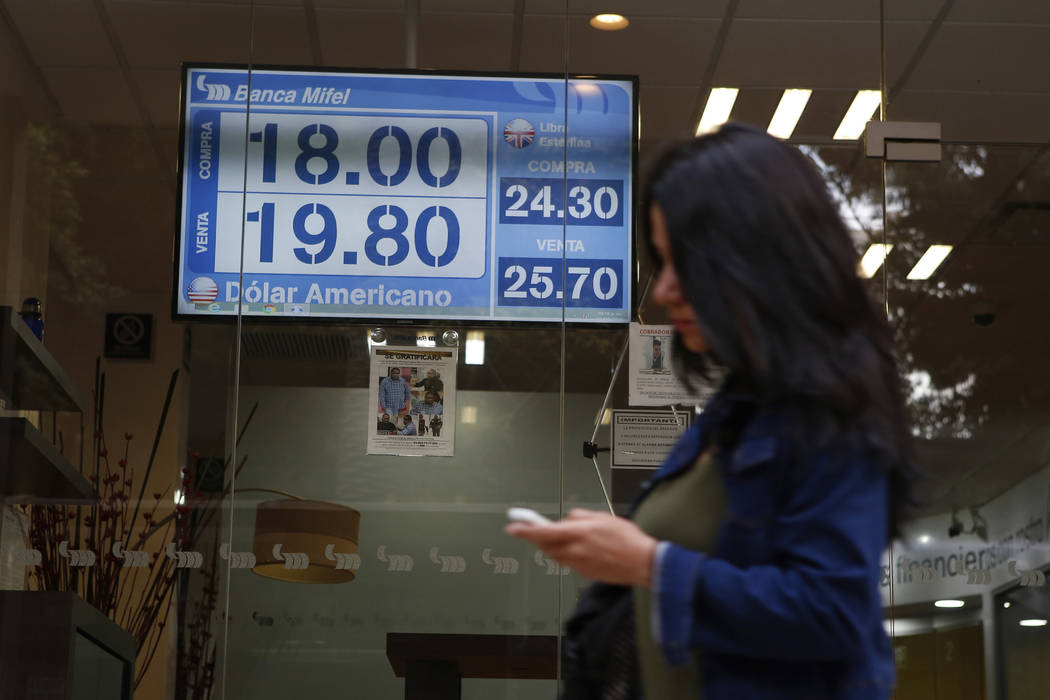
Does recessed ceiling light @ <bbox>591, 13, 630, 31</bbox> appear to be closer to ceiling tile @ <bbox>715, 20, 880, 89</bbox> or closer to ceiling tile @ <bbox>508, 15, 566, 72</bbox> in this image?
ceiling tile @ <bbox>508, 15, 566, 72</bbox>

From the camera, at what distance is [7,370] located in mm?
4750

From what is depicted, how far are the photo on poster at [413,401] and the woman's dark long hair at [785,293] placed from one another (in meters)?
3.30

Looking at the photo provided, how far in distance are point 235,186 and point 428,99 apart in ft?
2.38

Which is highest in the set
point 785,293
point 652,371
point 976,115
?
point 976,115

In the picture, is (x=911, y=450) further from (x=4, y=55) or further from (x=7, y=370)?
(x=4, y=55)

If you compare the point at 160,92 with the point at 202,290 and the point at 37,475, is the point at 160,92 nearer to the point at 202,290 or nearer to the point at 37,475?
the point at 202,290

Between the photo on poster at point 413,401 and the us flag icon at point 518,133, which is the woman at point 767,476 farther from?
the us flag icon at point 518,133

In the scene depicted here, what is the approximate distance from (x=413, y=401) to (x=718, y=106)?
149 centimetres

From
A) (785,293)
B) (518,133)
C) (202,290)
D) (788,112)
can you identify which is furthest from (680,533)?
(788,112)

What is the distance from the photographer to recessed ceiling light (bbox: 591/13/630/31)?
16.9 feet

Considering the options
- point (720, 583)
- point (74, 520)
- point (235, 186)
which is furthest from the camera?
point (235, 186)

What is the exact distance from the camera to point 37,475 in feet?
15.2

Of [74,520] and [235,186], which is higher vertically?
[235,186]

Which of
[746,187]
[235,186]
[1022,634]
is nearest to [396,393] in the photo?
[235,186]
